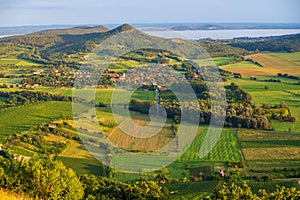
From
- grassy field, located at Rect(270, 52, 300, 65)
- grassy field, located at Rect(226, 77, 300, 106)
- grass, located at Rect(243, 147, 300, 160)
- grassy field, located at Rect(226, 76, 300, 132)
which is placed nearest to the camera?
grass, located at Rect(243, 147, 300, 160)

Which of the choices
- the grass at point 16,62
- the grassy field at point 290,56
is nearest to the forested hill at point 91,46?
the grass at point 16,62

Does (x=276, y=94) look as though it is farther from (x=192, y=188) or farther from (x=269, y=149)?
(x=192, y=188)

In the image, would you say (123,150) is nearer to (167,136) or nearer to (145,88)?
(167,136)

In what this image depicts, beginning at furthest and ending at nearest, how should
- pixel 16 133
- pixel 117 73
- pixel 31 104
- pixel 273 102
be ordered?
pixel 117 73 → pixel 31 104 → pixel 273 102 → pixel 16 133

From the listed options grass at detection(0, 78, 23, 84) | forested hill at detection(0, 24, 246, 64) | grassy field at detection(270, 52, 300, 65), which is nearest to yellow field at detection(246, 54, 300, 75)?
grassy field at detection(270, 52, 300, 65)

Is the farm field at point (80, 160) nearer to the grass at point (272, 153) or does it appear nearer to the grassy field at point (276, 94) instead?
the grass at point (272, 153)

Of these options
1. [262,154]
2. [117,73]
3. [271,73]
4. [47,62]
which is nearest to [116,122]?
[262,154]

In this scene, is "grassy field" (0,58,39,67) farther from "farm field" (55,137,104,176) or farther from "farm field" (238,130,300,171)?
"farm field" (238,130,300,171)

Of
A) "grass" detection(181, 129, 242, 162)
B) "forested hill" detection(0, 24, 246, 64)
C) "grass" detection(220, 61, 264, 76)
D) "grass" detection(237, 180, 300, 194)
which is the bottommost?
"grass" detection(237, 180, 300, 194)

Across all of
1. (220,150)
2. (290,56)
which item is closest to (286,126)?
(220,150)

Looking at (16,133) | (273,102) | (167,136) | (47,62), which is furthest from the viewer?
(47,62)

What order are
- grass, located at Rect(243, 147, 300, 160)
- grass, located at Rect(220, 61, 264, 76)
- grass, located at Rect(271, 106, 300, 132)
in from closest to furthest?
grass, located at Rect(243, 147, 300, 160) < grass, located at Rect(271, 106, 300, 132) < grass, located at Rect(220, 61, 264, 76)
